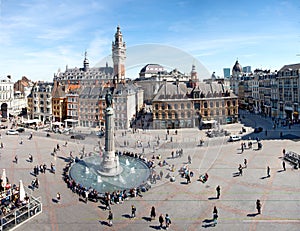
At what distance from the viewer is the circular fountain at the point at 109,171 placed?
33144mm

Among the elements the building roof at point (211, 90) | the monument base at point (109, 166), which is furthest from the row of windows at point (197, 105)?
the monument base at point (109, 166)

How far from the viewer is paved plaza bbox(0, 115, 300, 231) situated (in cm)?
2330

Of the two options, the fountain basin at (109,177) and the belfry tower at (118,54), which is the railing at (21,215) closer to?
the fountain basin at (109,177)

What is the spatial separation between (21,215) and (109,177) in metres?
13.3

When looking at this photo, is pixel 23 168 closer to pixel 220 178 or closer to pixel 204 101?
pixel 220 178

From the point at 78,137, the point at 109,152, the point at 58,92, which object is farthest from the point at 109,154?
the point at 58,92

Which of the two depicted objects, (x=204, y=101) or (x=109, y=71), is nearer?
(x=204, y=101)

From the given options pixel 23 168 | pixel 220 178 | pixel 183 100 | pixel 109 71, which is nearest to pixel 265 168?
pixel 220 178

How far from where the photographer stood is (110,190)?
31172 millimetres

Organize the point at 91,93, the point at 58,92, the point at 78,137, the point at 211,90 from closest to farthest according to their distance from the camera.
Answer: the point at 78,137 → the point at 91,93 → the point at 211,90 → the point at 58,92

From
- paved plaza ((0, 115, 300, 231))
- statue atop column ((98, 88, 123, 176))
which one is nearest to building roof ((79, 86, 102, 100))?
paved plaza ((0, 115, 300, 231))

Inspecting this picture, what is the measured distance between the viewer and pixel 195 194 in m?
29.2

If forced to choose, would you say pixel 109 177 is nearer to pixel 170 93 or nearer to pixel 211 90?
pixel 170 93

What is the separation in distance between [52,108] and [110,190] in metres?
62.6
